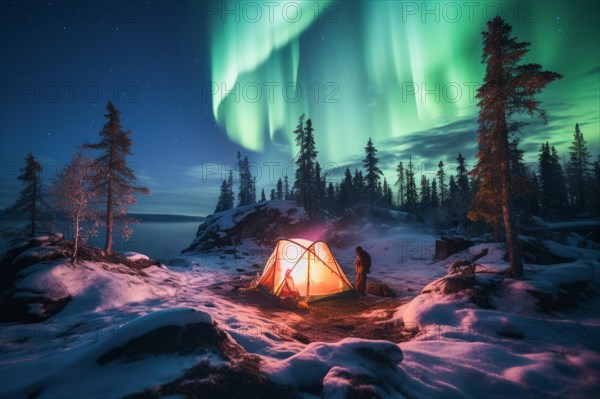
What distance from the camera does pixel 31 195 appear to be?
22297 mm

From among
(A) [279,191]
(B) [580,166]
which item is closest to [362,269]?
(B) [580,166]

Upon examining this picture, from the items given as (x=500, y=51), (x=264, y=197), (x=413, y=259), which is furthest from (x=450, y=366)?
(x=264, y=197)

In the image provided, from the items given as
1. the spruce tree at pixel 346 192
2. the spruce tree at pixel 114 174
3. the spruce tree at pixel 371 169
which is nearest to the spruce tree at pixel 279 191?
the spruce tree at pixel 346 192

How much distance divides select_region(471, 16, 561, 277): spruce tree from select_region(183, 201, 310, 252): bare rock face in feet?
75.6

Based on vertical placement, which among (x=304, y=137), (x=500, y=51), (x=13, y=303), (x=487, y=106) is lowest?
(x=13, y=303)

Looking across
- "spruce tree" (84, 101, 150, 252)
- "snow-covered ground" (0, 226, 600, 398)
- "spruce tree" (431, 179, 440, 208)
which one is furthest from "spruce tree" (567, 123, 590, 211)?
"spruce tree" (84, 101, 150, 252)

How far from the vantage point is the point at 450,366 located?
411 centimetres

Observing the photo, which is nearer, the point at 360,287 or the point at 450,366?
the point at 450,366

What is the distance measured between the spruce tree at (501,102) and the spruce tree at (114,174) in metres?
19.3

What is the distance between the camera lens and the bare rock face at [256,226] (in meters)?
30.1

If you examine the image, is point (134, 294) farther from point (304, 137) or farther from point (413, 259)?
point (304, 137)

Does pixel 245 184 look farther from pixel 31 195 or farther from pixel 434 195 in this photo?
pixel 434 195

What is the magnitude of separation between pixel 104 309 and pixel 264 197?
7613 centimetres

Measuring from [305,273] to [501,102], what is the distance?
9.79 meters
